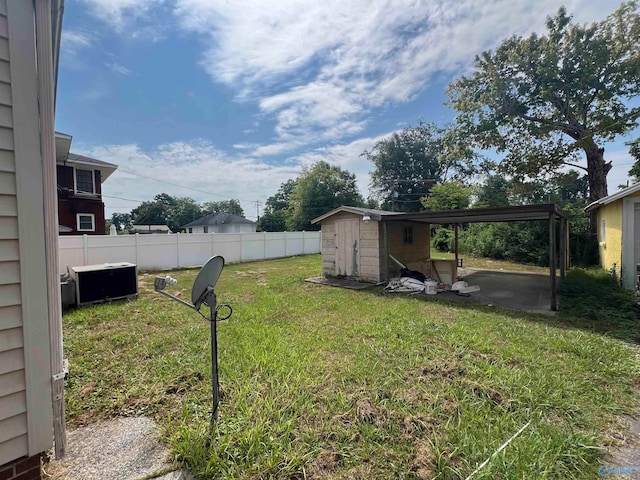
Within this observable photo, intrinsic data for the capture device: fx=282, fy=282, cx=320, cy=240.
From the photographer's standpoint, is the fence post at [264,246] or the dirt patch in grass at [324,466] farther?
the fence post at [264,246]

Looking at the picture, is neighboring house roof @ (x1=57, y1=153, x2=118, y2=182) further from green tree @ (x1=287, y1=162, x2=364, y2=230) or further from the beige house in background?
green tree @ (x1=287, y1=162, x2=364, y2=230)

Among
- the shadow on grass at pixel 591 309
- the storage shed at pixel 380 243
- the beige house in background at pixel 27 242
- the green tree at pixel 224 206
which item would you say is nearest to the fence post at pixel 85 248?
the storage shed at pixel 380 243

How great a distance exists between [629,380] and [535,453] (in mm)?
2016

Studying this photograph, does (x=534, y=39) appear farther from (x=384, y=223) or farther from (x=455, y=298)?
(x=455, y=298)

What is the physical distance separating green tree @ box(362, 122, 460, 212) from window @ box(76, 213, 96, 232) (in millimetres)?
23053

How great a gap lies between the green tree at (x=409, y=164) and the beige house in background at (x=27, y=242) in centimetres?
2771

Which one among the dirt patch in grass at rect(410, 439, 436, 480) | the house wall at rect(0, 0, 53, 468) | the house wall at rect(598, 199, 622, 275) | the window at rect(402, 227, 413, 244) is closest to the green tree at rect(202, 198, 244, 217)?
the window at rect(402, 227, 413, 244)

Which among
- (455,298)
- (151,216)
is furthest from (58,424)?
(151,216)

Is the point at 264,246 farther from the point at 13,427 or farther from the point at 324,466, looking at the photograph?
the point at 13,427

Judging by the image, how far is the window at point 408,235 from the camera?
30.4 ft

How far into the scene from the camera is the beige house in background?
1.43 meters

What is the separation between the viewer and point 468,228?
17.3m

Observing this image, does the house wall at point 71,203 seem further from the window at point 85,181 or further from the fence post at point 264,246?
the fence post at point 264,246

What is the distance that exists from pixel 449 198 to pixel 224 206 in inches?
1651
